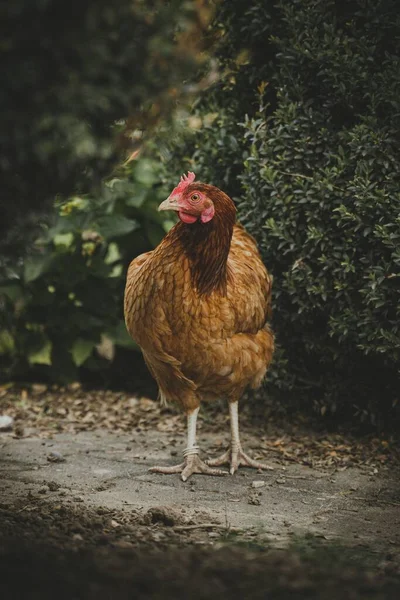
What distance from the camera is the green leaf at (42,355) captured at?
6860 millimetres

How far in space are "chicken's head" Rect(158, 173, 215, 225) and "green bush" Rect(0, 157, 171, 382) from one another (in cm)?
218

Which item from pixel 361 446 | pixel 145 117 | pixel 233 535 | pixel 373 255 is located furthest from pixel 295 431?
pixel 145 117

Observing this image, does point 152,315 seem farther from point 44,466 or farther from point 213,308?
point 44,466

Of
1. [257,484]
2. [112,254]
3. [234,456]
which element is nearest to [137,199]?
[112,254]

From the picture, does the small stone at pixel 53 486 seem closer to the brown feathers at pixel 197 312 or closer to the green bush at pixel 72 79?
the brown feathers at pixel 197 312

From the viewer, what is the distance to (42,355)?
22.6 ft

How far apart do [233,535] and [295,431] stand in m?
2.45

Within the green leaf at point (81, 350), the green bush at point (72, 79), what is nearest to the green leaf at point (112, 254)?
the green leaf at point (81, 350)

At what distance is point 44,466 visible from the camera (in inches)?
195

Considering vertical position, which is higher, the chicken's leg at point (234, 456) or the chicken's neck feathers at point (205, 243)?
the chicken's neck feathers at point (205, 243)

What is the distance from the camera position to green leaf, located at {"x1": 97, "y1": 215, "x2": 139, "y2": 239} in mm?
6494

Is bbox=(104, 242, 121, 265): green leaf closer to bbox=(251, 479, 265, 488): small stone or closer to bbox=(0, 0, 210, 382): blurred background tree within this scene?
bbox=(251, 479, 265, 488): small stone

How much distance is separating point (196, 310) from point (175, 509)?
1.19m

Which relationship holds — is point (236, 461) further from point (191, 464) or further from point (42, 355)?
point (42, 355)
